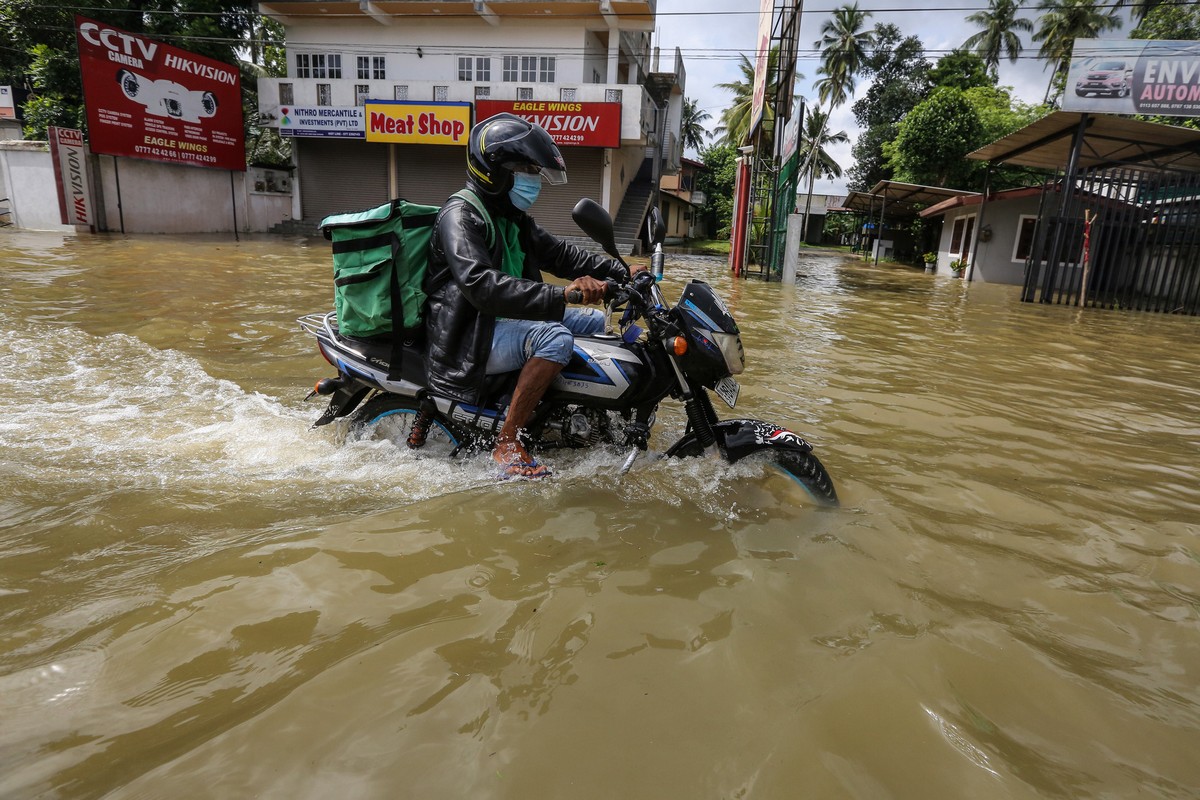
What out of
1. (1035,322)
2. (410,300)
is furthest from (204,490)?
(1035,322)

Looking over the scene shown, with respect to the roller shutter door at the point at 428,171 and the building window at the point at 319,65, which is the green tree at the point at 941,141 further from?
the building window at the point at 319,65

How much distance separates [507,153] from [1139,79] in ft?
47.0

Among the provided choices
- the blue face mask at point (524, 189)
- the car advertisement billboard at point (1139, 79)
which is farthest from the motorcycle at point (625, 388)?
the car advertisement billboard at point (1139, 79)

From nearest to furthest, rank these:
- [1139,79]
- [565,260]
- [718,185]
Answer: [565,260] → [1139,79] → [718,185]

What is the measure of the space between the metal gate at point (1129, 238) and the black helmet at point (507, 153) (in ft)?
42.4

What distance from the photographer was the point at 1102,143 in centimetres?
1466

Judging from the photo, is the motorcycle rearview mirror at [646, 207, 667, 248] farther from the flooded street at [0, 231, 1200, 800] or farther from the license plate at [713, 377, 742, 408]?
the flooded street at [0, 231, 1200, 800]

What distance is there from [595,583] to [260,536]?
129 cm

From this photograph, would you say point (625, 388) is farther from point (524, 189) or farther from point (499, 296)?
point (524, 189)

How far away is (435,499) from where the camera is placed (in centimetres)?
301

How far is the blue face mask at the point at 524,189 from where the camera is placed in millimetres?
3104

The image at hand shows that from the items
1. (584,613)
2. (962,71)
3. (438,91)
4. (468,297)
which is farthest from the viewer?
(962,71)

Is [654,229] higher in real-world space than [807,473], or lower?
higher

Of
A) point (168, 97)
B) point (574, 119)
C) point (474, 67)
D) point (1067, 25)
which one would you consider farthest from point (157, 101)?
point (1067, 25)
